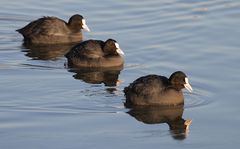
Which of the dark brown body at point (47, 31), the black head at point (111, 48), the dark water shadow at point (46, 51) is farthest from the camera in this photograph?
the dark brown body at point (47, 31)

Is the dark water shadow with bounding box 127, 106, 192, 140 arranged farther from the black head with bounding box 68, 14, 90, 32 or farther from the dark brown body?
the dark brown body

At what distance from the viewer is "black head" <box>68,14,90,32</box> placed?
878 inches

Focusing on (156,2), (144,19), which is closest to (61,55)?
(144,19)

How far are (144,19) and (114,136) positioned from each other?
9084 mm

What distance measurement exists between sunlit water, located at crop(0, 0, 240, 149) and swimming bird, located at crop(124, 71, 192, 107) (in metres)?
0.27

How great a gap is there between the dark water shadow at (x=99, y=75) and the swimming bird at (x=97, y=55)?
0.18 meters

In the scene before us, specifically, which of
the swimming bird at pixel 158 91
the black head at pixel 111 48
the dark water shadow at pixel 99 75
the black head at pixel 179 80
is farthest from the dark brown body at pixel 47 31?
the black head at pixel 179 80

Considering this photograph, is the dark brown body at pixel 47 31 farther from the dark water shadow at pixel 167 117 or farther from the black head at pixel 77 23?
the dark water shadow at pixel 167 117

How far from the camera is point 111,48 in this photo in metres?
20.1

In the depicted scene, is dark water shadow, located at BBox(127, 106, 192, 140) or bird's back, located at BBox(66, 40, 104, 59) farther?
bird's back, located at BBox(66, 40, 104, 59)

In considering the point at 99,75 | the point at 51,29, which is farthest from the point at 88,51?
the point at 51,29

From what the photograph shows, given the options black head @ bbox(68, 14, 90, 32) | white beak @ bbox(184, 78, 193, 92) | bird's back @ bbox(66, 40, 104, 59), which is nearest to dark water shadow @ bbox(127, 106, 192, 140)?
white beak @ bbox(184, 78, 193, 92)

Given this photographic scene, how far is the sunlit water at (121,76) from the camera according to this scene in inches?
575

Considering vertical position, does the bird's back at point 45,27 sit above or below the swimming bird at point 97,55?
above
